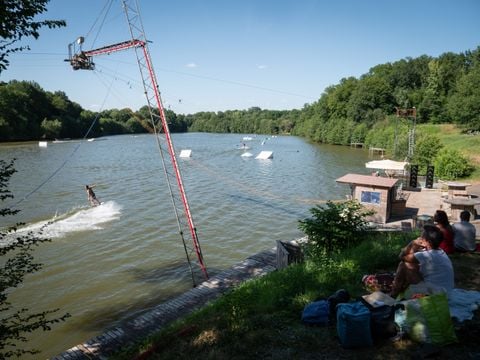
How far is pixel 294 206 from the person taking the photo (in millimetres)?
27312

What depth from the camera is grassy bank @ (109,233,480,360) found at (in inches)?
220

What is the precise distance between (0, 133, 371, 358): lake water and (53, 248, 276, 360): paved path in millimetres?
2044

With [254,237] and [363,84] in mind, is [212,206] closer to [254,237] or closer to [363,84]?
[254,237]

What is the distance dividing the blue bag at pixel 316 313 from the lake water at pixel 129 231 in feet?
25.8

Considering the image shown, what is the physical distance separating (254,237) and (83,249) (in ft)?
30.3

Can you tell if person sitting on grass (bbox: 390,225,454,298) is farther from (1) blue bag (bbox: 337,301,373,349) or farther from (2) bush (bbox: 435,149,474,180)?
(2) bush (bbox: 435,149,474,180)

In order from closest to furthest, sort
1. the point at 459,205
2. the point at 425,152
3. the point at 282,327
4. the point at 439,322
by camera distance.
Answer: the point at 439,322 → the point at 282,327 → the point at 459,205 → the point at 425,152

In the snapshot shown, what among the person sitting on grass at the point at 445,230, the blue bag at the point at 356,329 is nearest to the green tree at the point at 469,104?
the person sitting on grass at the point at 445,230

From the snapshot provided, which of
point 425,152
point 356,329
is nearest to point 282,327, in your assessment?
point 356,329

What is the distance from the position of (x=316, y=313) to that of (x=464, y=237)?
5.91 meters

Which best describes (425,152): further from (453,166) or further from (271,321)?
(271,321)

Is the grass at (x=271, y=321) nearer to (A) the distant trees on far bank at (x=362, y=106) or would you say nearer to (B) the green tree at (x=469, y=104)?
(B) the green tree at (x=469, y=104)

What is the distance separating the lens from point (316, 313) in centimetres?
638

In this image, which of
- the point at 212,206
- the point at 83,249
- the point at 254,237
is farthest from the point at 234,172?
the point at 83,249
